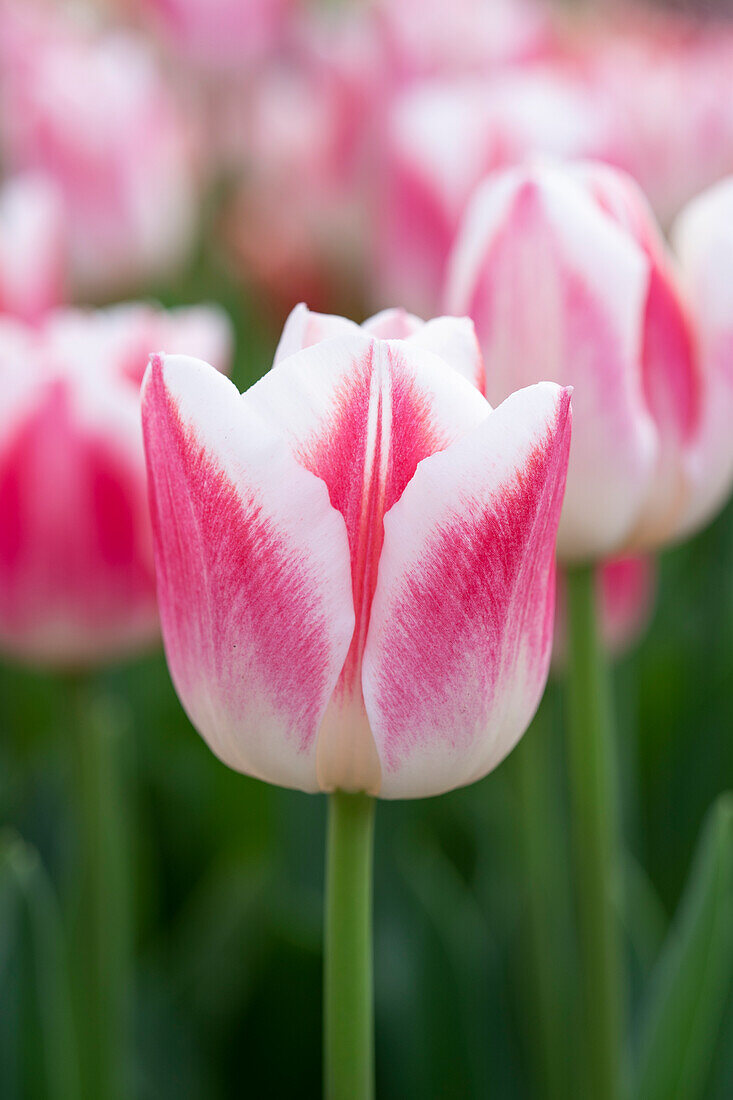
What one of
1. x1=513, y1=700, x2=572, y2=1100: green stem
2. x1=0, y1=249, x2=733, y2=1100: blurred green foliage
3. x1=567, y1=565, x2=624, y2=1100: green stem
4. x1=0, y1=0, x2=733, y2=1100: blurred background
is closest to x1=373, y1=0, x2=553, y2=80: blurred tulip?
x1=0, y1=0, x2=733, y2=1100: blurred background

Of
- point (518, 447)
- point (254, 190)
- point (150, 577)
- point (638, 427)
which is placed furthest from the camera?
point (254, 190)

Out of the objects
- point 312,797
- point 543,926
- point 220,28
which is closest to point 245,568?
point 543,926

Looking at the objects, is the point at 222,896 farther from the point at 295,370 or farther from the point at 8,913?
the point at 295,370

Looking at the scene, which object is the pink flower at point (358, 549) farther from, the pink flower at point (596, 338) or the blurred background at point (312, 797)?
the blurred background at point (312, 797)

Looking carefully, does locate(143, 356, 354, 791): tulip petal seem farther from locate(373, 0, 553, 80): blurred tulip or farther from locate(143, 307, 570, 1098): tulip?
locate(373, 0, 553, 80): blurred tulip

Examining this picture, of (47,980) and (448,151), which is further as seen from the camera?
(448,151)

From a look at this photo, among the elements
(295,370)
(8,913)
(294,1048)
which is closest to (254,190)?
(294,1048)

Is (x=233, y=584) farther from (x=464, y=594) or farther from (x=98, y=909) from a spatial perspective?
(x=98, y=909)

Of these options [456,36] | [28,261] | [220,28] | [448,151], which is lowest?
[28,261]
